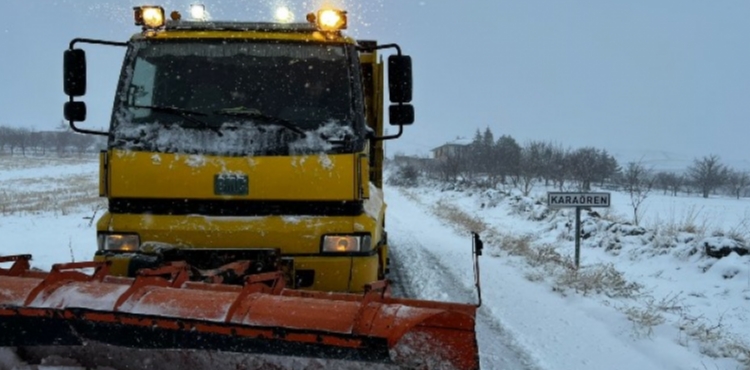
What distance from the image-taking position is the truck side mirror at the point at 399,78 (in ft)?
14.6

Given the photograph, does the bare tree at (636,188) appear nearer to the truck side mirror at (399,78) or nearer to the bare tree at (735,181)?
the truck side mirror at (399,78)

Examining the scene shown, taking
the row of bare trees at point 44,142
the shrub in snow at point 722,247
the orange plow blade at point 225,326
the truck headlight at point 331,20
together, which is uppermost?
the row of bare trees at point 44,142

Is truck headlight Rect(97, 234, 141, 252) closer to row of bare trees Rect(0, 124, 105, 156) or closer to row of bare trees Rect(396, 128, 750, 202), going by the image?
row of bare trees Rect(396, 128, 750, 202)

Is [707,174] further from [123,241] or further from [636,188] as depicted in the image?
[123,241]

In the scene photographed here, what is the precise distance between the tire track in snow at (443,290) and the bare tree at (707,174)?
4086 centimetres

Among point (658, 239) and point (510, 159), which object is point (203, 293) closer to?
point (658, 239)

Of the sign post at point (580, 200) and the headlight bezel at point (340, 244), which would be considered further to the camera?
the sign post at point (580, 200)

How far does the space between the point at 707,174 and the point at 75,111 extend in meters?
49.2

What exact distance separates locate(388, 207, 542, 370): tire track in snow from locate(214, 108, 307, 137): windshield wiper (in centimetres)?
219

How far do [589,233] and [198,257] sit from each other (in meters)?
9.23

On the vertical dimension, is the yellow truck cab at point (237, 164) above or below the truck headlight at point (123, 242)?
above

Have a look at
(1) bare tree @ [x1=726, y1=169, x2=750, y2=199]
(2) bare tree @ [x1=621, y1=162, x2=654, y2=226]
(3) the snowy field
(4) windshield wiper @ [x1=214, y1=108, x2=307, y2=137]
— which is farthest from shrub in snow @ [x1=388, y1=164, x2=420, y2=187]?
Result: (4) windshield wiper @ [x1=214, y1=108, x2=307, y2=137]

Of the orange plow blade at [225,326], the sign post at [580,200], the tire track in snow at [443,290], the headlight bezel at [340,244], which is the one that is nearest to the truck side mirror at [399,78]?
the headlight bezel at [340,244]

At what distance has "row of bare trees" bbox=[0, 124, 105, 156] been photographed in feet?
334
